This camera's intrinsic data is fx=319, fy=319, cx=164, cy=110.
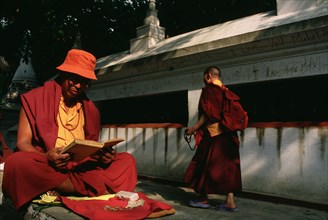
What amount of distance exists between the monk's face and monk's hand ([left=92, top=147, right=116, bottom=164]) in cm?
58

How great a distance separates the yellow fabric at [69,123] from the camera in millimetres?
2807

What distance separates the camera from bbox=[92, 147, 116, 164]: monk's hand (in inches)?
107

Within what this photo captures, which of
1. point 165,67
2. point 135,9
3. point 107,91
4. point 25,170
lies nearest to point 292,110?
point 165,67

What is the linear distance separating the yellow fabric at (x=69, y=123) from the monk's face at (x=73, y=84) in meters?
0.16

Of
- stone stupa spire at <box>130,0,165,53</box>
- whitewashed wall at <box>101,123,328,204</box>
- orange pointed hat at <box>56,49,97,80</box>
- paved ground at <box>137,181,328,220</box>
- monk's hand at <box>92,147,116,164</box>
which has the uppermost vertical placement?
stone stupa spire at <box>130,0,165,53</box>

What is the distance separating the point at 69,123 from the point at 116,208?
100 centimetres

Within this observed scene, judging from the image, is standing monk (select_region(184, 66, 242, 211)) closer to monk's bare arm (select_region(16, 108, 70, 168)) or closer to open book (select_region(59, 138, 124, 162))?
open book (select_region(59, 138, 124, 162))

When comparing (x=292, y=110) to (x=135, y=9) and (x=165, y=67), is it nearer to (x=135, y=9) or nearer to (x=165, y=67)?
(x=165, y=67)

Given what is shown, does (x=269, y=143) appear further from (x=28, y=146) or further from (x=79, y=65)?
(x=28, y=146)

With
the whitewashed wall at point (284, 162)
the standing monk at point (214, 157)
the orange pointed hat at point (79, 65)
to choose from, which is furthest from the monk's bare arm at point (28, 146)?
the whitewashed wall at point (284, 162)

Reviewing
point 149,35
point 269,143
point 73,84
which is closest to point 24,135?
point 73,84

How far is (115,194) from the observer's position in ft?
8.59

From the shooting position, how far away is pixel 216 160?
3.72 m

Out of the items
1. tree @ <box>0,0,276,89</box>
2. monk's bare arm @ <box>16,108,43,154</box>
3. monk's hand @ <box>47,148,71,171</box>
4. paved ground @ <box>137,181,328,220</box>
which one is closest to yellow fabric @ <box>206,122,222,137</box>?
paved ground @ <box>137,181,328,220</box>
